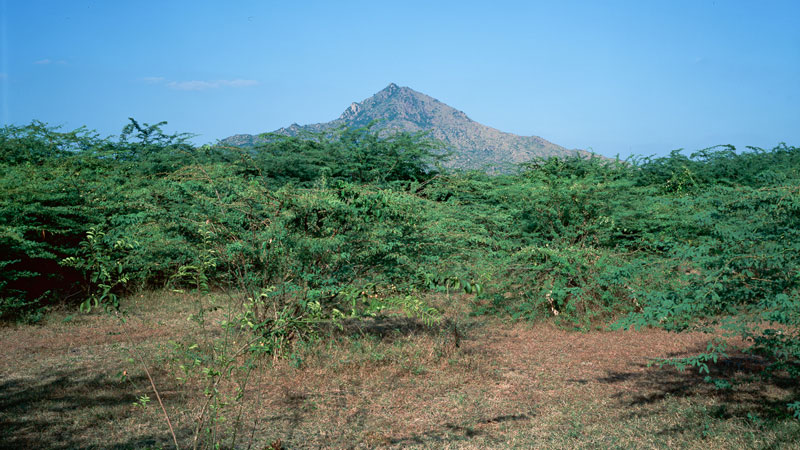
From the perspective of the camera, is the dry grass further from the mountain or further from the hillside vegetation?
the mountain

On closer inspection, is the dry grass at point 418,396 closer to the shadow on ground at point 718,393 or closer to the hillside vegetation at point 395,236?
the shadow on ground at point 718,393

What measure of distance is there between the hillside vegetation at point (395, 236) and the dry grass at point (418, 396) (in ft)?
1.67

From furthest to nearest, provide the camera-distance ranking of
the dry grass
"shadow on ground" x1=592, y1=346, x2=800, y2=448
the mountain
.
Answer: the mountain → "shadow on ground" x1=592, y1=346, x2=800, y2=448 → the dry grass

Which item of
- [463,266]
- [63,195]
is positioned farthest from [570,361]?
[63,195]

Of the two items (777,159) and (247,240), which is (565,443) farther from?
(777,159)

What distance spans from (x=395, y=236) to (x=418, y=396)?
1.98 metres

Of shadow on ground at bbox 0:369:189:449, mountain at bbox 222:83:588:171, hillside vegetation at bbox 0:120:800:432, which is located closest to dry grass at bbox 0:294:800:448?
shadow on ground at bbox 0:369:189:449

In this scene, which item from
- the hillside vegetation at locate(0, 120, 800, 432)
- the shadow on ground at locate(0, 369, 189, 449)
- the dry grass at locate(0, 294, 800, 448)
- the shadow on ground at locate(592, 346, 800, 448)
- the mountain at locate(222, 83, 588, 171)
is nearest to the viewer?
the hillside vegetation at locate(0, 120, 800, 432)

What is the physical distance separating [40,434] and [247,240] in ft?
8.94

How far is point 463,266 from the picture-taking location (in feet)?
26.0

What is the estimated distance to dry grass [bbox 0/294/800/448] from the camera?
471 cm

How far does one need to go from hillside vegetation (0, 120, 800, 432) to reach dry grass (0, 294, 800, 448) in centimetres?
51

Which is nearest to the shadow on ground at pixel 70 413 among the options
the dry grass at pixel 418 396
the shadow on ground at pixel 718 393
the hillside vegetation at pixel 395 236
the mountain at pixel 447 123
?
the dry grass at pixel 418 396

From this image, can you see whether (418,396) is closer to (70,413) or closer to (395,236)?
(395,236)
